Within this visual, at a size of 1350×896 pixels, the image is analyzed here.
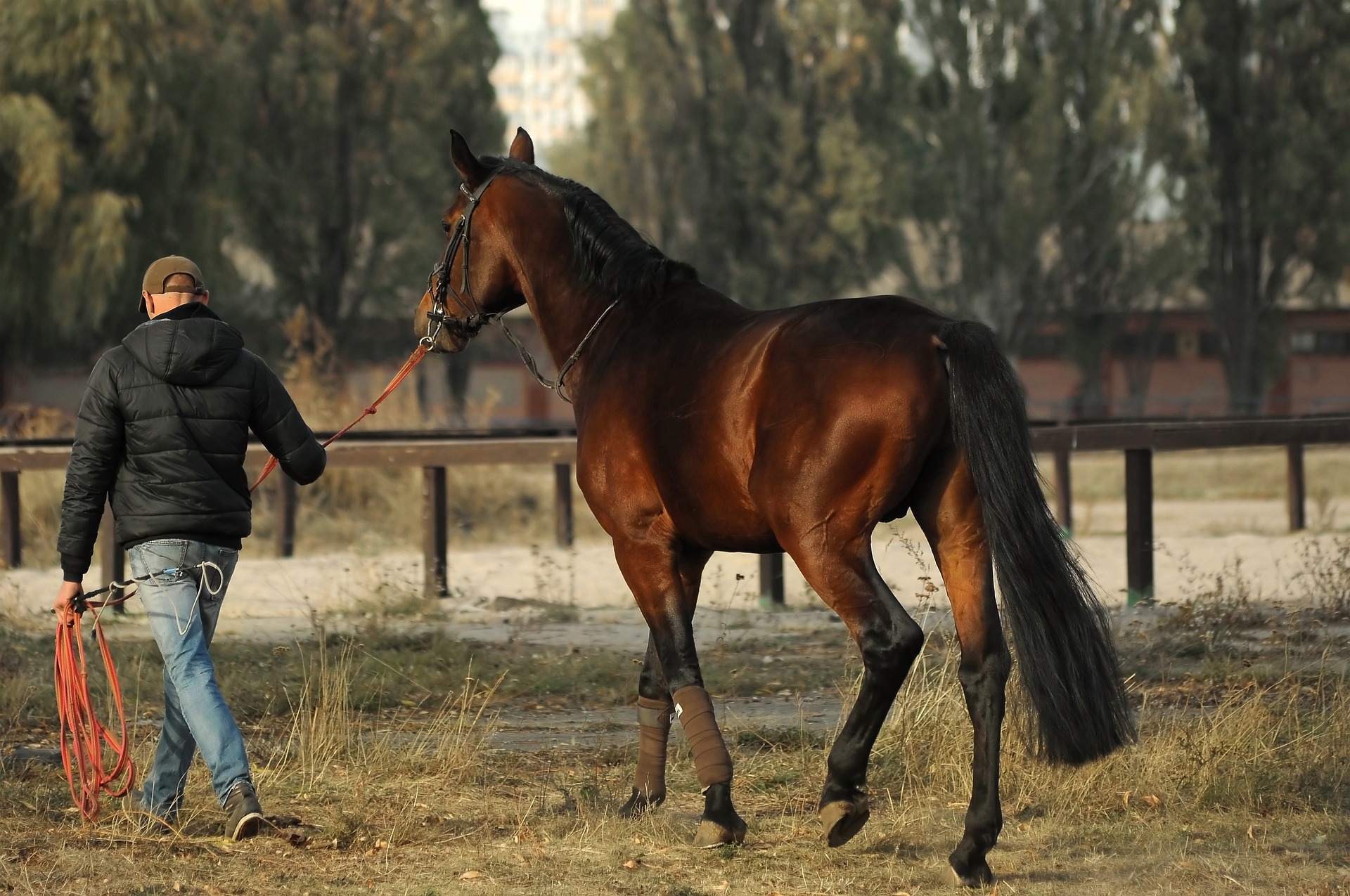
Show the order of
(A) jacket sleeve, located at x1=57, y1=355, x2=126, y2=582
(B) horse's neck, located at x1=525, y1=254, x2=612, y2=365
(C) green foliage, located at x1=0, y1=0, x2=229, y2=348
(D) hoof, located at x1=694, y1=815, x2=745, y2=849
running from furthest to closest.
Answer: (C) green foliage, located at x1=0, y1=0, x2=229, y2=348
(B) horse's neck, located at x1=525, y1=254, x2=612, y2=365
(A) jacket sleeve, located at x1=57, y1=355, x2=126, y2=582
(D) hoof, located at x1=694, y1=815, x2=745, y2=849

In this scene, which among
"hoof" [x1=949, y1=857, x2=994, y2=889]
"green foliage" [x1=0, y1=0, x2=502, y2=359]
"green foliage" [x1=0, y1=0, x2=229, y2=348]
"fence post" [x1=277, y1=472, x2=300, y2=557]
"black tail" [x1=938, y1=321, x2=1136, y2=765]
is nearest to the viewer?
"hoof" [x1=949, y1=857, x2=994, y2=889]

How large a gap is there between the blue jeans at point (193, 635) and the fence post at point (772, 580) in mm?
6110

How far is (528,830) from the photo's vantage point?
516 centimetres

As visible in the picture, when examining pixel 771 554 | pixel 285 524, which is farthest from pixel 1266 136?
pixel 771 554

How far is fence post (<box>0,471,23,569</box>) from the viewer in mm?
12781

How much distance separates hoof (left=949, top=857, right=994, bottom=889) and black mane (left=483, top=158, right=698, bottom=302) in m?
2.22

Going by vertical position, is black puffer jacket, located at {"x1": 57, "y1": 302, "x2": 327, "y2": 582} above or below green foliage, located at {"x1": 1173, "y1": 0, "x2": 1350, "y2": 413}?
below

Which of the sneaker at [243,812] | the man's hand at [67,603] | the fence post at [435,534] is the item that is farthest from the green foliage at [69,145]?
the sneaker at [243,812]

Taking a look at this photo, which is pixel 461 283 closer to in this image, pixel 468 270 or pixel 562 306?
pixel 468 270

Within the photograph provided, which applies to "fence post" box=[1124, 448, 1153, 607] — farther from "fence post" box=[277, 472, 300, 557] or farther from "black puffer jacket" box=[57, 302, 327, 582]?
"fence post" box=[277, 472, 300, 557]

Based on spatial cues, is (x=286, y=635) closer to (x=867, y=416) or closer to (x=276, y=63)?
(x=867, y=416)

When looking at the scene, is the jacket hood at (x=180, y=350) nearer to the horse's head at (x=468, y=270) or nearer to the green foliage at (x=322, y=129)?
the horse's head at (x=468, y=270)

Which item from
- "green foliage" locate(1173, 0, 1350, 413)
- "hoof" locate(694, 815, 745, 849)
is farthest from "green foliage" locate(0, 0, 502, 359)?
"hoof" locate(694, 815, 745, 849)

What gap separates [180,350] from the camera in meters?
5.04
